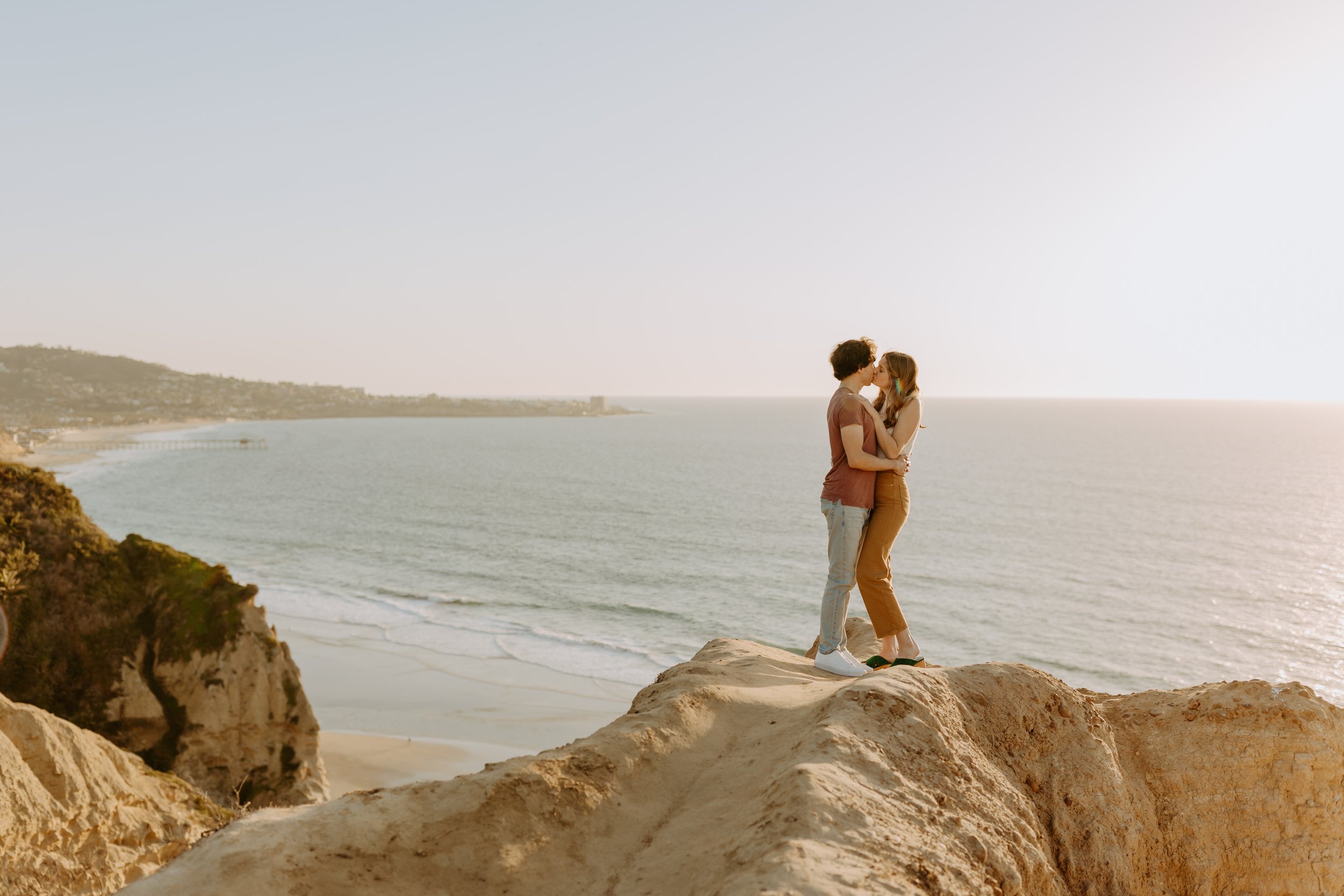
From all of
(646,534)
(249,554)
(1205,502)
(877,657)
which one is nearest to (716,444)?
(1205,502)

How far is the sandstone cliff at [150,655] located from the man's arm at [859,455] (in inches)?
427

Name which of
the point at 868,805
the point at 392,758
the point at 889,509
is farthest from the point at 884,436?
the point at 392,758

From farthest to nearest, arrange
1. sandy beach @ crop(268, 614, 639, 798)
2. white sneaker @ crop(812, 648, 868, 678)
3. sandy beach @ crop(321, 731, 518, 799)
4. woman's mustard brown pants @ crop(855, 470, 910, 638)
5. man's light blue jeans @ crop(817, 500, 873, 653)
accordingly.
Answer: sandy beach @ crop(268, 614, 639, 798) → sandy beach @ crop(321, 731, 518, 799) → woman's mustard brown pants @ crop(855, 470, 910, 638) → man's light blue jeans @ crop(817, 500, 873, 653) → white sneaker @ crop(812, 648, 868, 678)

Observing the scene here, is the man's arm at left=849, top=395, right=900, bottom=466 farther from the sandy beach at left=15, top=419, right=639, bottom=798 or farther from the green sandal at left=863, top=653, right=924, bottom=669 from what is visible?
the sandy beach at left=15, top=419, right=639, bottom=798

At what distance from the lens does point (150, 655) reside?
1286 centimetres

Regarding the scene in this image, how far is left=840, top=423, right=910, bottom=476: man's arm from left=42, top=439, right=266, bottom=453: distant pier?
5011 inches

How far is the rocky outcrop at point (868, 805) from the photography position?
3846 millimetres

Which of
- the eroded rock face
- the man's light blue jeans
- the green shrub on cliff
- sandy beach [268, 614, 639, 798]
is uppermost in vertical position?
the man's light blue jeans

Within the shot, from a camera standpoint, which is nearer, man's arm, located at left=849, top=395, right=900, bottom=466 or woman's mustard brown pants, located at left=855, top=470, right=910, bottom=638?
man's arm, located at left=849, top=395, right=900, bottom=466

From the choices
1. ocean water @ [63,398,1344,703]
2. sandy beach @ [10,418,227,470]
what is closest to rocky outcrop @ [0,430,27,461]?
sandy beach @ [10,418,227,470]

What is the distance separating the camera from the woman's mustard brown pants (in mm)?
7137

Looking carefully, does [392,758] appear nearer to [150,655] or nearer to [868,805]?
[150,655]

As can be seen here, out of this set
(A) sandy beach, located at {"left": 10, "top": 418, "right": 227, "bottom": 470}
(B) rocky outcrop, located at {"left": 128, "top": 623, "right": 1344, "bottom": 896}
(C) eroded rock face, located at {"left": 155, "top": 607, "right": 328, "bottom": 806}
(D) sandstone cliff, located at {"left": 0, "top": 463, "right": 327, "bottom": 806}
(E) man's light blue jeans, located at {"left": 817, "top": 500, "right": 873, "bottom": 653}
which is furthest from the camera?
(A) sandy beach, located at {"left": 10, "top": 418, "right": 227, "bottom": 470}

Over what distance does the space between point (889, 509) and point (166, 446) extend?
14056cm
